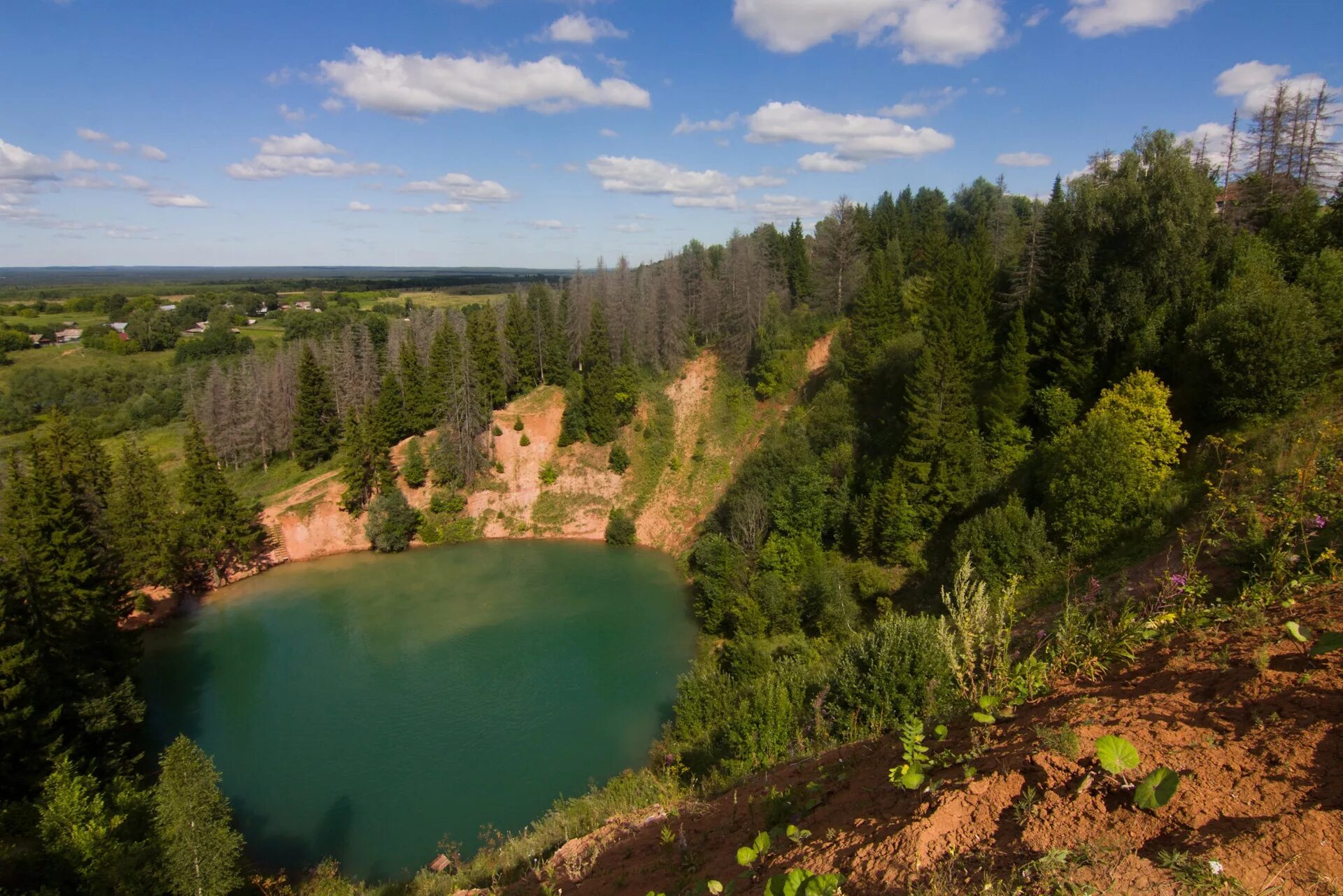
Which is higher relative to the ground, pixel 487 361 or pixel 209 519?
pixel 487 361

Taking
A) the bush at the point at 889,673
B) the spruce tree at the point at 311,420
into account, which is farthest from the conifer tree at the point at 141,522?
the bush at the point at 889,673

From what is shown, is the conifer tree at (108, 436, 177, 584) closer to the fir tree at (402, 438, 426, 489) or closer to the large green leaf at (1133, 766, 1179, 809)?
the fir tree at (402, 438, 426, 489)

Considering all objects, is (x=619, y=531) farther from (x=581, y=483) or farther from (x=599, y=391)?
(x=599, y=391)

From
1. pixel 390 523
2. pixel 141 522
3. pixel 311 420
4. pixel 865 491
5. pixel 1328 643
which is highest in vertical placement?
pixel 1328 643

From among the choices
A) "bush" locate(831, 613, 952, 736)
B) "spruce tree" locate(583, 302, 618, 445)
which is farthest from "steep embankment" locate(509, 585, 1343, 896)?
"spruce tree" locate(583, 302, 618, 445)

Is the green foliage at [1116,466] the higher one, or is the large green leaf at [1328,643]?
the large green leaf at [1328,643]

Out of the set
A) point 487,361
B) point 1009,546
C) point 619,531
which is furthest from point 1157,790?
point 487,361

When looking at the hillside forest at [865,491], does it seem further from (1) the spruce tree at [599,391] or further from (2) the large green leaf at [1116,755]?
(2) the large green leaf at [1116,755]
